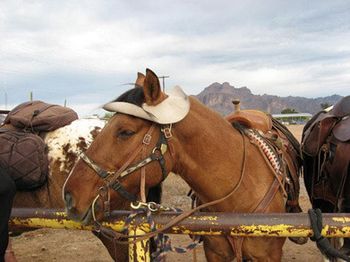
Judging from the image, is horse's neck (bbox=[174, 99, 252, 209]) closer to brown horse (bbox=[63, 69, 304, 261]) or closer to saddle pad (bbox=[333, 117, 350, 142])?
brown horse (bbox=[63, 69, 304, 261])

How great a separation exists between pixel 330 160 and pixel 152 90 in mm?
1687

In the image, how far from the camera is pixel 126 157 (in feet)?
6.52

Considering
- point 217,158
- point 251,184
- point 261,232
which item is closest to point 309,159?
point 251,184

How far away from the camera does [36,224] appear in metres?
2.16

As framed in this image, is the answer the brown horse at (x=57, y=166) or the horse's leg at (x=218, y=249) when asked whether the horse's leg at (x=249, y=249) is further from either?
the brown horse at (x=57, y=166)

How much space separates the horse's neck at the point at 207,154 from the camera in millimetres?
2174

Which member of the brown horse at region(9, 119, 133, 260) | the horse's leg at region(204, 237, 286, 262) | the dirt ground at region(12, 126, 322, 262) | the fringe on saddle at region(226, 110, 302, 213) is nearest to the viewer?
the horse's leg at region(204, 237, 286, 262)

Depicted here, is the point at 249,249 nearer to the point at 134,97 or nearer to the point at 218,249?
the point at 218,249

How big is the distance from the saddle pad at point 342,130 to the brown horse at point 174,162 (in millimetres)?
711

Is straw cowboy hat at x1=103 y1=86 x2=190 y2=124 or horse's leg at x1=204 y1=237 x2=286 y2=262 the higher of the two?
straw cowboy hat at x1=103 y1=86 x2=190 y2=124

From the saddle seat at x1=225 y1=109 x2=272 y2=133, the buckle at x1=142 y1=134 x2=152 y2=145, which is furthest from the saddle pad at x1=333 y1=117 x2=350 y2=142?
the buckle at x1=142 y1=134 x2=152 y2=145

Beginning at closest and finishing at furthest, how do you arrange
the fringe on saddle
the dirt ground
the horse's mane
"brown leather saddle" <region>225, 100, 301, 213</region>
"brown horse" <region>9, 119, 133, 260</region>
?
the horse's mane
the fringe on saddle
"brown leather saddle" <region>225, 100, 301, 213</region>
"brown horse" <region>9, 119, 133, 260</region>
the dirt ground

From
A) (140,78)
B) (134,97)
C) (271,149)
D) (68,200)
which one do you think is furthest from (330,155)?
(68,200)

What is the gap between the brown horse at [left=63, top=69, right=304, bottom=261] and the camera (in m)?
1.97
